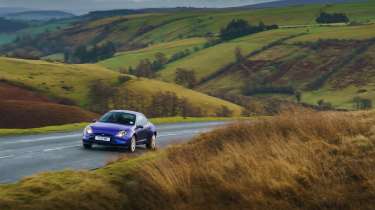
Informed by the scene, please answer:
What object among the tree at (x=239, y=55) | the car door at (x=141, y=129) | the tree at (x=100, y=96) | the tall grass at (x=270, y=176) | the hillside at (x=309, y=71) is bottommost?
the hillside at (x=309, y=71)

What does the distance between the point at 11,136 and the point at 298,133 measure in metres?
22.9

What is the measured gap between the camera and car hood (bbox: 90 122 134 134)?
27.7 meters

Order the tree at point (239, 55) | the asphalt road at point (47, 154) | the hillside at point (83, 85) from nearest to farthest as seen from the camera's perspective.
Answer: the asphalt road at point (47, 154) → the hillside at point (83, 85) → the tree at point (239, 55)

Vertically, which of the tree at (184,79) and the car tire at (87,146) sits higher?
the car tire at (87,146)

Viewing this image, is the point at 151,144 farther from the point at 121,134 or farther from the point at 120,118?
the point at 121,134

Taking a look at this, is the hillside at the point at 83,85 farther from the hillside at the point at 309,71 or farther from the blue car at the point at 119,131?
the blue car at the point at 119,131

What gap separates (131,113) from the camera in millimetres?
29375

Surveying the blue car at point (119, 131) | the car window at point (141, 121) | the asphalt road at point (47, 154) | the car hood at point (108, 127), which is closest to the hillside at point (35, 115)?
the asphalt road at point (47, 154)

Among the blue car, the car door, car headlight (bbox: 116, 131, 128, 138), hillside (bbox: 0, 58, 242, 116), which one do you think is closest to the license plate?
the blue car

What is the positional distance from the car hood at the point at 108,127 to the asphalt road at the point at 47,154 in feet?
2.91

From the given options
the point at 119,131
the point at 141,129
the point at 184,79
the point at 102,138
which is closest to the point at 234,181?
the point at 119,131

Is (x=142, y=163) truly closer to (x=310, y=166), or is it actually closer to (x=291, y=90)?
(x=310, y=166)

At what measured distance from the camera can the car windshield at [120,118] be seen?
2881cm

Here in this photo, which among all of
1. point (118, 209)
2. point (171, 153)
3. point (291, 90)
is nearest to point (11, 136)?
point (171, 153)
